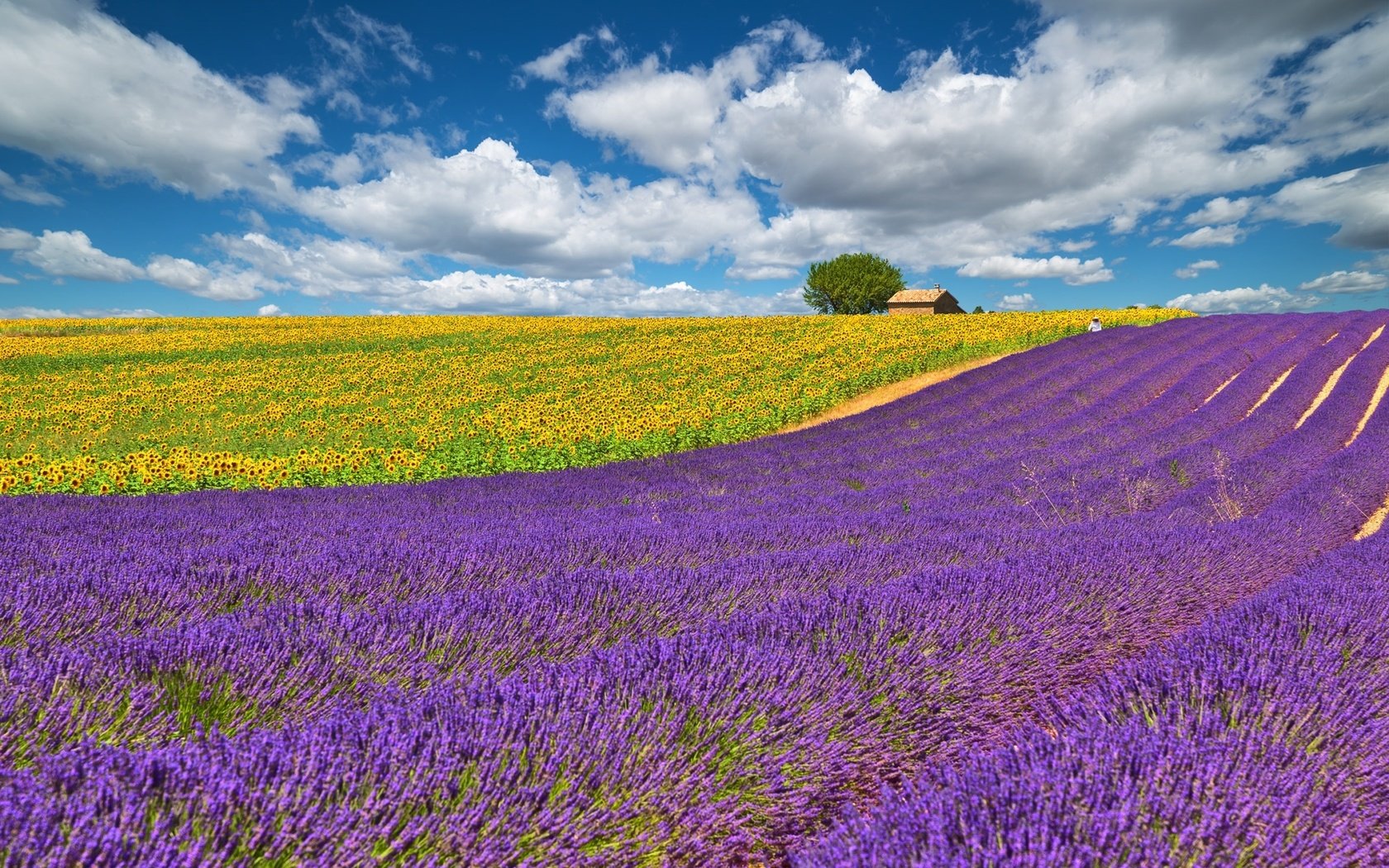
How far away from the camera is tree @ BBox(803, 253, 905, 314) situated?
57250 mm

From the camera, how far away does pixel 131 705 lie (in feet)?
5.48

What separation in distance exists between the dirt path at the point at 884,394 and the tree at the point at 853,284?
3829 cm

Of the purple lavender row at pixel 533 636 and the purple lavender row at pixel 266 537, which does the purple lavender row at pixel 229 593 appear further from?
the purple lavender row at pixel 533 636

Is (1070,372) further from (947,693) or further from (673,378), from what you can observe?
(947,693)

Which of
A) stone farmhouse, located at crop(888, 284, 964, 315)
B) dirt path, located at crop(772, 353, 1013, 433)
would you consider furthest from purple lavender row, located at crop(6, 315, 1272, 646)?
stone farmhouse, located at crop(888, 284, 964, 315)

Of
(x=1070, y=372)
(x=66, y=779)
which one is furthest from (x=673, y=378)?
(x=66, y=779)

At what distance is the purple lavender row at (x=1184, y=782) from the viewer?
1.33 metres

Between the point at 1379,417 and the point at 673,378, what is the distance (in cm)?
1377

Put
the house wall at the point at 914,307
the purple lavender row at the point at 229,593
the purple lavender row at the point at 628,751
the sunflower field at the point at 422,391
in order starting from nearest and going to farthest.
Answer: the purple lavender row at the point at 628,751 < the purple lavender row at the point at 229,593 < the sunflower field at the point at 422,391 < the house wall at the point at 914,307

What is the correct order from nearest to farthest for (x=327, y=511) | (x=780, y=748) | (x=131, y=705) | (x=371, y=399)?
(x=131, y=705), (x=780, y=748), (x=327, y=511), (x=371, y=399)

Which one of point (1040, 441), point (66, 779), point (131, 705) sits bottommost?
point (1040, 441)

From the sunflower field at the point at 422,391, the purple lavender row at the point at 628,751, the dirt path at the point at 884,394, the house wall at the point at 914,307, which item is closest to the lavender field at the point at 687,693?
the purple lavender row at the point at 628,751

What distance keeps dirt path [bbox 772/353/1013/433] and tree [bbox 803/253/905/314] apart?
126ft

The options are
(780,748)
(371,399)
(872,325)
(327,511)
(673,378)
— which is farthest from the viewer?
(872,325)
